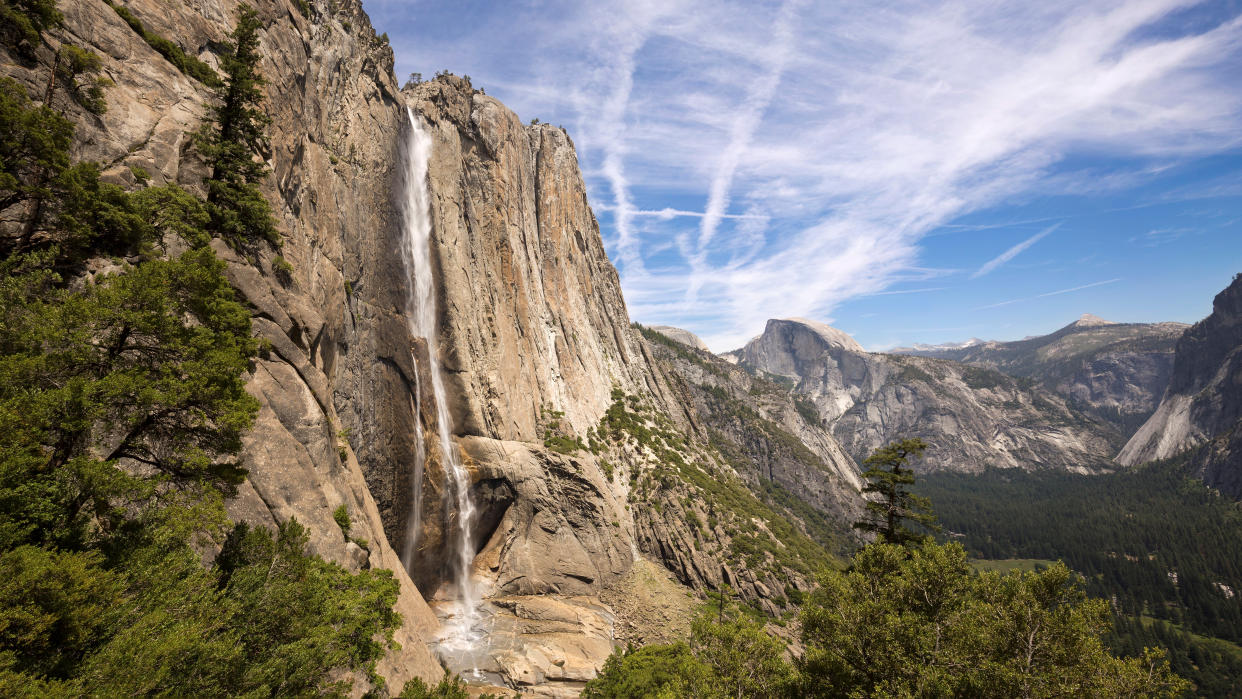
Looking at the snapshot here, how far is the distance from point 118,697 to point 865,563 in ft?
78.7

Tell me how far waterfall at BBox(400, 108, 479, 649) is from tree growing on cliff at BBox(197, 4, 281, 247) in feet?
60.2

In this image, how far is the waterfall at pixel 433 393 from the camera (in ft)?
118

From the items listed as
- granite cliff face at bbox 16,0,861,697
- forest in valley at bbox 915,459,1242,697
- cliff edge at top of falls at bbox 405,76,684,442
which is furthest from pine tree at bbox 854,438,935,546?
forest in valley at bbox 915,459,1242,697

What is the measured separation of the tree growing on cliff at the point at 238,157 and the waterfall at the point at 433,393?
722 inches

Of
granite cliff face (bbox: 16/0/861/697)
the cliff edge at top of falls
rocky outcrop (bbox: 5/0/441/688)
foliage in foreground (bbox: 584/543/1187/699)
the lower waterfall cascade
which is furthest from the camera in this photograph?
the cliff edge at top of falls

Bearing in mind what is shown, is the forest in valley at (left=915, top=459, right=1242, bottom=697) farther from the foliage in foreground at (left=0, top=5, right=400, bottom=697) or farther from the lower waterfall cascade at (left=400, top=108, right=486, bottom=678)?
the foliage in foreground at (left=0, top=5, right=400, bottom=697)

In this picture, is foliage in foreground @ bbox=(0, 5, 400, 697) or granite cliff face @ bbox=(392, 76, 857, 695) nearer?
foliage in foreground @ bbox=(0, 5, 400, 697)

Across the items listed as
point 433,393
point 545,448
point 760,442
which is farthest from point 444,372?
point 760,442

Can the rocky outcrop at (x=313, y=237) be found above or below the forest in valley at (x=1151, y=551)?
above

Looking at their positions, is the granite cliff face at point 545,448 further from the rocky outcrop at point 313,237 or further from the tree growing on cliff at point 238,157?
the tree growing on cliff at point 238,157

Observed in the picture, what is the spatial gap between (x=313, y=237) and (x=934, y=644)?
3724 cm

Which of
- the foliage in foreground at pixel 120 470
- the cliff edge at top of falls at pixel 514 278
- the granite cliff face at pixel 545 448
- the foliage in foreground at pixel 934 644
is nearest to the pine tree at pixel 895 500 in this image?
the foliage in foreground at pixel 934 644

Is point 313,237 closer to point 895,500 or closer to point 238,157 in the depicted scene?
point 238,157

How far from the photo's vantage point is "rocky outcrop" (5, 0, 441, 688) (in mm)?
17922
